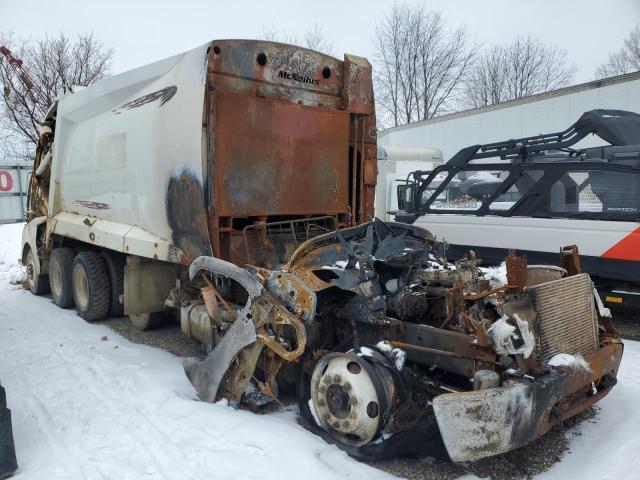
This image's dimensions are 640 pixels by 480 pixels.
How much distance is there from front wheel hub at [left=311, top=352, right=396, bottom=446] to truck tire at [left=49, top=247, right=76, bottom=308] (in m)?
5.46

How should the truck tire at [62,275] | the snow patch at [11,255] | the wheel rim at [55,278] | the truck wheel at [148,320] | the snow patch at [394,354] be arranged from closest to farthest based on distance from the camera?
1. the snow patch at [394,354]
2. the truck wheel at [148,320]
3. the truck tire at [62,275]
4. the wheel rim at [55,278]
5. the snow patch at [11,255]

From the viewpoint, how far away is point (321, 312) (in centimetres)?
419

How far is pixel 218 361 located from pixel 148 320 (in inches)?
110

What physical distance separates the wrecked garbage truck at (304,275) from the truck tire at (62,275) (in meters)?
0.38

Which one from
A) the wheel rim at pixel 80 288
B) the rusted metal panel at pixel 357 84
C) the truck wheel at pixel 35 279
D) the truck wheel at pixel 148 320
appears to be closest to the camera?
the rusted metal panel at pixel 357 84

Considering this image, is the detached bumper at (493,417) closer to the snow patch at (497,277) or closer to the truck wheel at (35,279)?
the snow patch at (497,277)

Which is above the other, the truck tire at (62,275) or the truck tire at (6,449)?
the truck tire at (62,275)

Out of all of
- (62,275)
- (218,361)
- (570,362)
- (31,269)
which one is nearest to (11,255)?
(31,269)

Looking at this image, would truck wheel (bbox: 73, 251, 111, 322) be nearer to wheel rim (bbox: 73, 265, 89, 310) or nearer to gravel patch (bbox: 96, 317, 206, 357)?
wheel rim (bbox: 73, 265, 89, 310)

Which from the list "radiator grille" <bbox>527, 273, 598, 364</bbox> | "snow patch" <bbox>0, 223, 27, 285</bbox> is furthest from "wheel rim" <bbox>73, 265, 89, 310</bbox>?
"radiator grille" <bbox>527, 273, 598, 364</bbox>

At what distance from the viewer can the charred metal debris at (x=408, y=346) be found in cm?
309

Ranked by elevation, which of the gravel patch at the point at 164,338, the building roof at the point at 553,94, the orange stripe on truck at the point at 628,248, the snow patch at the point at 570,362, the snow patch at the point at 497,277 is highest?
the building roof at the point at 553,94

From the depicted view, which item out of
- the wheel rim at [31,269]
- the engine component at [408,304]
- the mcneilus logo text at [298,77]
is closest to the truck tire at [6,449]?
the engine component at [408,304]

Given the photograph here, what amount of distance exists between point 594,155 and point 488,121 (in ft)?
43.9
